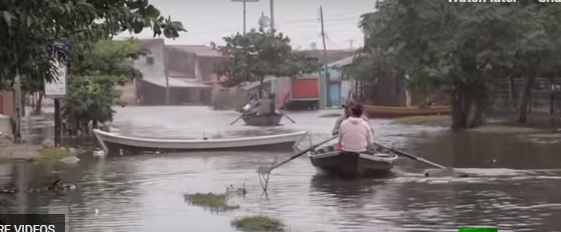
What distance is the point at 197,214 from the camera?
10.1 m

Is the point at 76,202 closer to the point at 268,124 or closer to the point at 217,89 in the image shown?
the point at 268,124

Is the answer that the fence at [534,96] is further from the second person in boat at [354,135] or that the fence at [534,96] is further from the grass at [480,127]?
the second person in boat at [354,135]

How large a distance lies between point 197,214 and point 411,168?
709cm

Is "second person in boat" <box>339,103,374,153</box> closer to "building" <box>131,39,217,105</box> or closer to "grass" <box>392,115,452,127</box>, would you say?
"grass" <box>392,115,452,127</box>

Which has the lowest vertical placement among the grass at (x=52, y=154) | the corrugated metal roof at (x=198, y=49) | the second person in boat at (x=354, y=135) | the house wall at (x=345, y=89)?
the grass at (x=52, y=154)

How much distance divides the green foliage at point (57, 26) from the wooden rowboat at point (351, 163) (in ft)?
24.4

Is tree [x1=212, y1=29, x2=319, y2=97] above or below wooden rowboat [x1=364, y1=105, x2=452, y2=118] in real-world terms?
above

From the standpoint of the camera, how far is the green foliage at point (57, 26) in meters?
5.02

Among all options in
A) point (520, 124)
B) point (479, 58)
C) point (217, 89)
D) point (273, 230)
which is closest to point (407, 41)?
point (479, 58)

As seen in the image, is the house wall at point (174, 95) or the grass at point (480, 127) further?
the house wall at point (174, 95)

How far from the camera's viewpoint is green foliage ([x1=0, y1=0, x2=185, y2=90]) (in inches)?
198

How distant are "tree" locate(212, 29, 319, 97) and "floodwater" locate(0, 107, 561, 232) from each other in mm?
30292

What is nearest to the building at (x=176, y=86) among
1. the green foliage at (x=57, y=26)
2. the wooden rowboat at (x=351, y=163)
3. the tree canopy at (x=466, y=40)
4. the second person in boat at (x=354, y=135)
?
the tree canopy at (x=466, y=40)

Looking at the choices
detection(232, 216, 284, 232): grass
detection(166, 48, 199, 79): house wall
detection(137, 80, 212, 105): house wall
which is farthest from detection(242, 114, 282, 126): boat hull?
detection(166, 48, 199, 79): house wall
